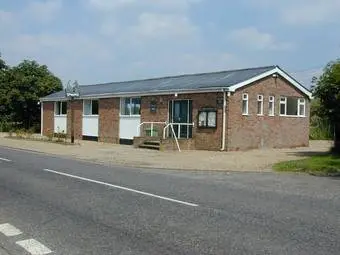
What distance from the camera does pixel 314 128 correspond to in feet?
132

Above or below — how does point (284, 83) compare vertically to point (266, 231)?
above

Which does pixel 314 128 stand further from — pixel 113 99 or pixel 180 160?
pixel 180 160

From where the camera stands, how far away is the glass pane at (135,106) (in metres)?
32.2

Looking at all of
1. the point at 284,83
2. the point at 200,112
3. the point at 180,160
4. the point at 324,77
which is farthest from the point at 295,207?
the point at 284,83

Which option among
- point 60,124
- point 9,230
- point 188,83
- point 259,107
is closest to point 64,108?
point 60,124

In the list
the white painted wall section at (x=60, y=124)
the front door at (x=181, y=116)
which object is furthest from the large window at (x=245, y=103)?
the white painted wall section at (x=60, y=124)

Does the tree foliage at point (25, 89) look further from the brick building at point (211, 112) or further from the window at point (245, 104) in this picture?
the window at point (245, 104)

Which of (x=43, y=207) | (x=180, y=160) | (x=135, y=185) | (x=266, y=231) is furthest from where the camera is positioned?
(x=180, y=160)

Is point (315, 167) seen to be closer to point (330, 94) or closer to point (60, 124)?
point (330, 94)

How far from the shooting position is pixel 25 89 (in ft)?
157

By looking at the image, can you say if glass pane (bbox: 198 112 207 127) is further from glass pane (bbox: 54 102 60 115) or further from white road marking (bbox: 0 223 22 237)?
white road marking (bbox: 0 223 22 237)

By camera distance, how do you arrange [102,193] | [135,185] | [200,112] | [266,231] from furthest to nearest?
[200,112]
[135,185]
[102,193]
[266,231]

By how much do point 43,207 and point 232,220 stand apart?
332 centimetres

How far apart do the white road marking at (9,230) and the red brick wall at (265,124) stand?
1935 cm
